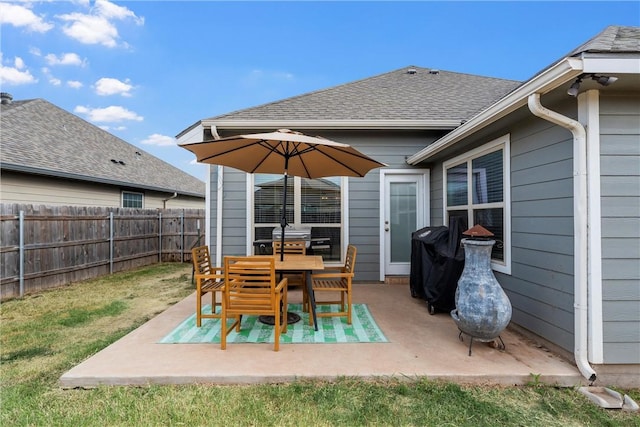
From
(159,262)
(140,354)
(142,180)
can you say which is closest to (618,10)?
(140,354)

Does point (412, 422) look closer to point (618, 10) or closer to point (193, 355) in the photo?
point (193, 355)

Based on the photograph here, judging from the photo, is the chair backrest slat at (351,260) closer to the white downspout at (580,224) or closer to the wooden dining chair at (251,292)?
the wooden dining chair at (251,292)

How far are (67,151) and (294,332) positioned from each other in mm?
9226

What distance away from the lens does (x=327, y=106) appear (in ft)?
19.0

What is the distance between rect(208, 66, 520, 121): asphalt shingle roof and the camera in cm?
537

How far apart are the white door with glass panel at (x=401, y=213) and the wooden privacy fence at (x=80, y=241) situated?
13.7ft

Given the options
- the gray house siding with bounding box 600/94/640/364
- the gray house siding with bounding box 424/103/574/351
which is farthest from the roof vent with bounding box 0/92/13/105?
the gray house siding with bounding box 600/94/640/364

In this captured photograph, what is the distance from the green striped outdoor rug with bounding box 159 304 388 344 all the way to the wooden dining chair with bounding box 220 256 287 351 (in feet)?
0.97

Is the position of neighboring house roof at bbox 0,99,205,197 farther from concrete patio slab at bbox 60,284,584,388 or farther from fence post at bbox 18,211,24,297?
concrete patio slab at bbox 60,284,584,388

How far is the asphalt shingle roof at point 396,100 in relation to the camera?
537 centimetres

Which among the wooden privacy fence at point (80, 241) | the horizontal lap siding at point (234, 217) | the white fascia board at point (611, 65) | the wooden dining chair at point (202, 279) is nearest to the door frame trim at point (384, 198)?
the horizontal lap siding at point (234, 217)

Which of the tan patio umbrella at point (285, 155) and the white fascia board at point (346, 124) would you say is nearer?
the tan patio umbrella at point (285, 155)

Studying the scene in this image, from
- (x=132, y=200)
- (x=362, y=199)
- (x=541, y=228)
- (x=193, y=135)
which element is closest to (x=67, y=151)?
(x=132, y=200)

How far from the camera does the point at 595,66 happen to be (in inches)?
80.0
